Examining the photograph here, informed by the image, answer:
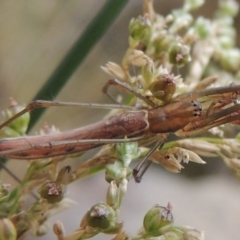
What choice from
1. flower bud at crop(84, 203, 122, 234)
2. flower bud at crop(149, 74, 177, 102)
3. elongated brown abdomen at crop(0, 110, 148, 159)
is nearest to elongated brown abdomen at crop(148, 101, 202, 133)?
elongated brown abdomen at crop(0, 110, 148, 159)

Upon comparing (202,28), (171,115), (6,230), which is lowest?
(6,230)

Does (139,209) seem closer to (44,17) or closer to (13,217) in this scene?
(44,17)

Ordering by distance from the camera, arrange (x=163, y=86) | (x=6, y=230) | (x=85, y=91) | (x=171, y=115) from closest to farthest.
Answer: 1. (x=6, y=230)
2. (x=163, y=86)
3. (x=171, y=115)
4. (x=85, y=91)

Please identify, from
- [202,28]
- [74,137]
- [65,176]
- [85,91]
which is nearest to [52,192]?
[65,176]

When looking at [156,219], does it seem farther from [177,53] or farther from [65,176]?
[177,53]

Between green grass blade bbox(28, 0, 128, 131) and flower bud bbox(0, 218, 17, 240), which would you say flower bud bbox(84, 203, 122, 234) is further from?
green grass blade bbox(28, 0, 128, 131)

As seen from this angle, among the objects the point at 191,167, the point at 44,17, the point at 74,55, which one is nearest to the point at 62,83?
the point at 74,55
